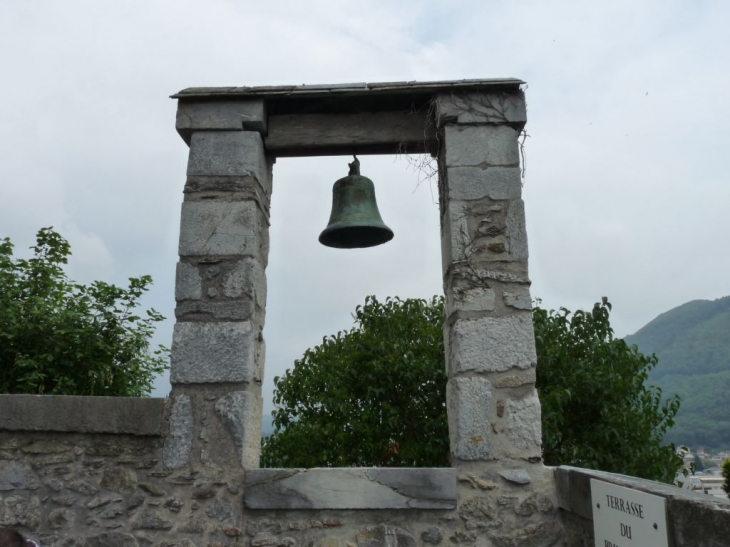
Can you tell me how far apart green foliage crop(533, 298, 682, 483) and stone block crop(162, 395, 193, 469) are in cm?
372

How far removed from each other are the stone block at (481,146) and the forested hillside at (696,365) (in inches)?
1204

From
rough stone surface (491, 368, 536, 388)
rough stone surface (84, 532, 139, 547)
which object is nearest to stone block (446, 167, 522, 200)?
rough stone surface (491, 368, 536, 388)

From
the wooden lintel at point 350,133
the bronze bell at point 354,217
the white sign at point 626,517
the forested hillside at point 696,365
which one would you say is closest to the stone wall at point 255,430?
the wooden lintel at point 350,133

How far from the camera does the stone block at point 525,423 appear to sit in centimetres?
274

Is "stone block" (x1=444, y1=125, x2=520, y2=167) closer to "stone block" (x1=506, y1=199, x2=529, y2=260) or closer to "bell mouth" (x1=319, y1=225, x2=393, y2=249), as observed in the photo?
"stone block" (x1=506, y1=199, x2=529, y2=260)

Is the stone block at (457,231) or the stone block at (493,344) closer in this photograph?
the stone block at (493,344)

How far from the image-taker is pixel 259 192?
3174 mm

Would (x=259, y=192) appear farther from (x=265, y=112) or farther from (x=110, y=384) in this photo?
(x=110, y=384)

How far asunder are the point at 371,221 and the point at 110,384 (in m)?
3.82

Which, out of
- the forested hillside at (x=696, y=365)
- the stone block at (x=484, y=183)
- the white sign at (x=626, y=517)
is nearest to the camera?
the white sign at (x=626, y=517)

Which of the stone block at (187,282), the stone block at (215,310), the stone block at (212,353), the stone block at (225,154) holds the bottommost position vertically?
the stone block at (212,353)

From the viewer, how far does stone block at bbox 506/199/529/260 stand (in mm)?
2961

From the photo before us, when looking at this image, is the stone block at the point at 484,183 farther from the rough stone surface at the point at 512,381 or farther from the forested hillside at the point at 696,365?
the forested hillside at the point at 696,365

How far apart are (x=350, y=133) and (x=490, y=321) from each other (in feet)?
4.25
